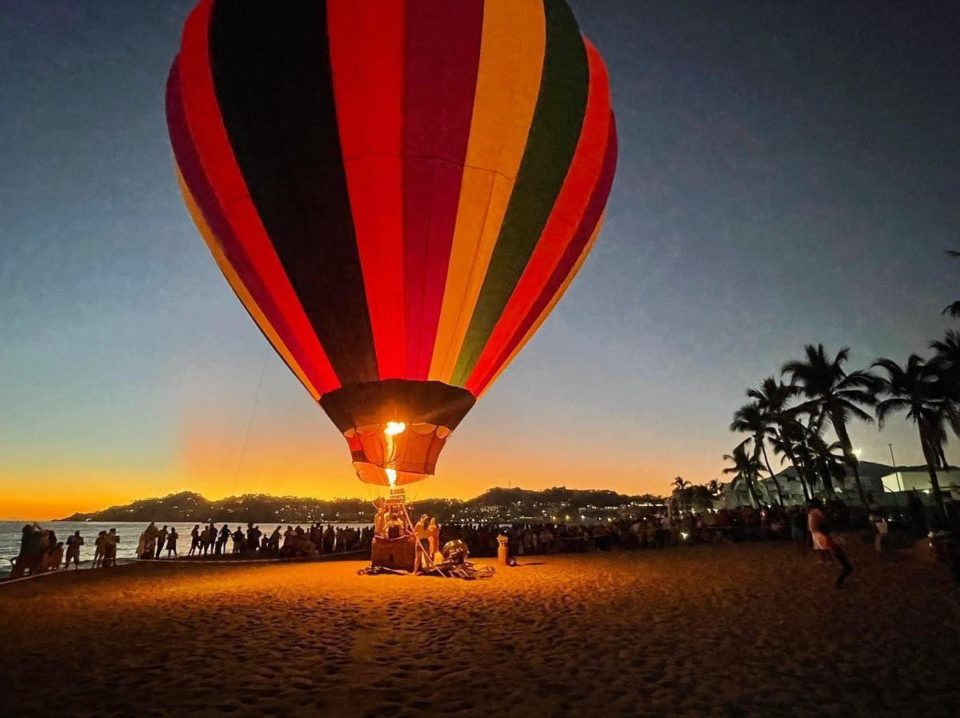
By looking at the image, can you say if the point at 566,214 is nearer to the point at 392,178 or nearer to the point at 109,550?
the point at 392,178

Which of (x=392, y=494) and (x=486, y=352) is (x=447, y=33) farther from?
(x=392, y=494)

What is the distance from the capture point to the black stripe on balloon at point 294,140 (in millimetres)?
8883

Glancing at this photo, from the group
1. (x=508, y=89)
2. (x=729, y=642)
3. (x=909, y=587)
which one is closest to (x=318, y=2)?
(x=508, y=89)

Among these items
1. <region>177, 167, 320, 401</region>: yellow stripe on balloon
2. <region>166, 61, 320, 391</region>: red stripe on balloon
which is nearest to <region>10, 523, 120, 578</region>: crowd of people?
<region>177, 167, 320, 401</region>: yellow stripe on balloon

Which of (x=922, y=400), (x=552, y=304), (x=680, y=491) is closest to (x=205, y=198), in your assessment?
(x=552, y=304)

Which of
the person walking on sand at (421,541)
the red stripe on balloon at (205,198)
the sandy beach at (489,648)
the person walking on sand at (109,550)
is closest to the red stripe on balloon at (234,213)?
the red stripe on balloon at (205,198)

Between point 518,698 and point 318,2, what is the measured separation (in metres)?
9.88

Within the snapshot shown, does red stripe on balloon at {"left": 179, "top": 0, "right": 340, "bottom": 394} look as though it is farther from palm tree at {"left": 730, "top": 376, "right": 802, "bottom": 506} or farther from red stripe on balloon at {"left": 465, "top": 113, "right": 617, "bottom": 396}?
palm tree at {"left": 730, "top": 376, "right": 802, "bottom": 506}

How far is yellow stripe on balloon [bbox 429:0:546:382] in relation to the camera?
909 centimetres

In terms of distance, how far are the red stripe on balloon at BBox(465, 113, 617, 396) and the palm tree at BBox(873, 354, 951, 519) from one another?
21.3 metres

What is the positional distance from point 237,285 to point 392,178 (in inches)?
183

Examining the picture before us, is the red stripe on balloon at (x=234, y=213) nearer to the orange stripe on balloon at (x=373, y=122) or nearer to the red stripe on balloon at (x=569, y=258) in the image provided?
the orange stripe on balloon at (x=373, y=122)

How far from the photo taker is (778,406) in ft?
120

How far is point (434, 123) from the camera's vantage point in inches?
358
